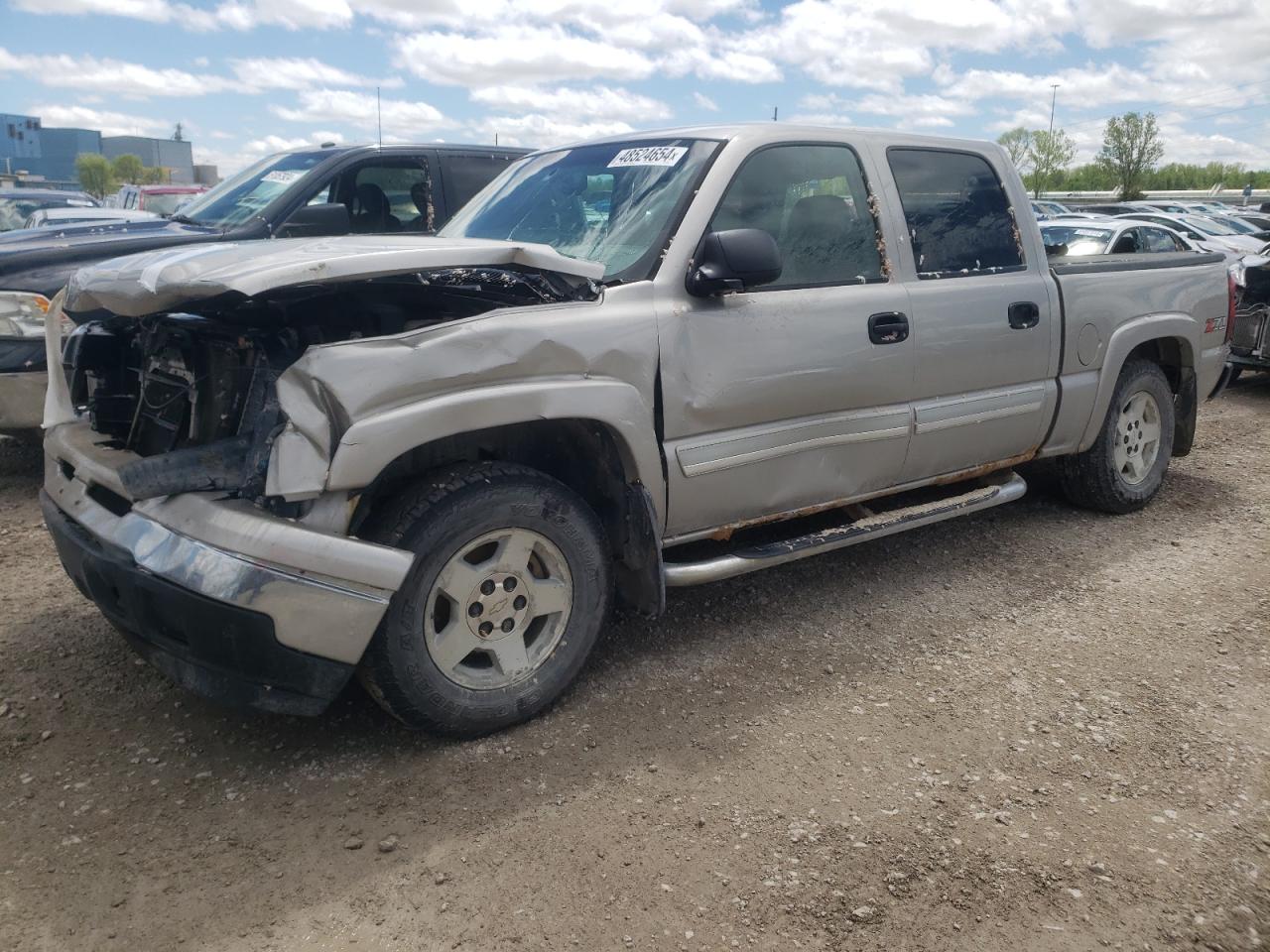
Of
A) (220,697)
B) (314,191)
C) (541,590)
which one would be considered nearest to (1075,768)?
(541,590)

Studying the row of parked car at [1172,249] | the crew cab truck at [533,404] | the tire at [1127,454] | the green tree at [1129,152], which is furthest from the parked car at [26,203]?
the green tree at [1129,152]

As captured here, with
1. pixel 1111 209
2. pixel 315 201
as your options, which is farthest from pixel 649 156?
pixel 1111 209

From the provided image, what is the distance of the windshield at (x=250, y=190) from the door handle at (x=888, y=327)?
425 cm

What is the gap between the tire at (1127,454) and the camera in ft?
17.7

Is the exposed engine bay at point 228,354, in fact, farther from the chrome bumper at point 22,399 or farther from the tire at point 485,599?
the chrome bumper at point 22,399

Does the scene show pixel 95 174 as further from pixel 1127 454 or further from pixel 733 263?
pixel 733 263

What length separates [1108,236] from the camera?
11266 mm

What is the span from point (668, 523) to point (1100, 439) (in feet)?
9.51

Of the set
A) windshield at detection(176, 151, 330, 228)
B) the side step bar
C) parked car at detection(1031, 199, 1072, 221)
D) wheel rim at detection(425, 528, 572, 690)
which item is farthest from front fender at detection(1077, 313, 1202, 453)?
parked car at detection(1031, 199, 1072, 221)

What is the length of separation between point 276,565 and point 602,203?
74.9 inches

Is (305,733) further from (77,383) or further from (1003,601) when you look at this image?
(1003,601)

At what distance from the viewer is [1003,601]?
4.45 metres

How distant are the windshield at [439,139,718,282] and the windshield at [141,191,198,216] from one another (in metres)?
14.1

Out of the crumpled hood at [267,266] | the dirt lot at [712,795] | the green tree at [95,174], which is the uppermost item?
the green tree at [95,174]
